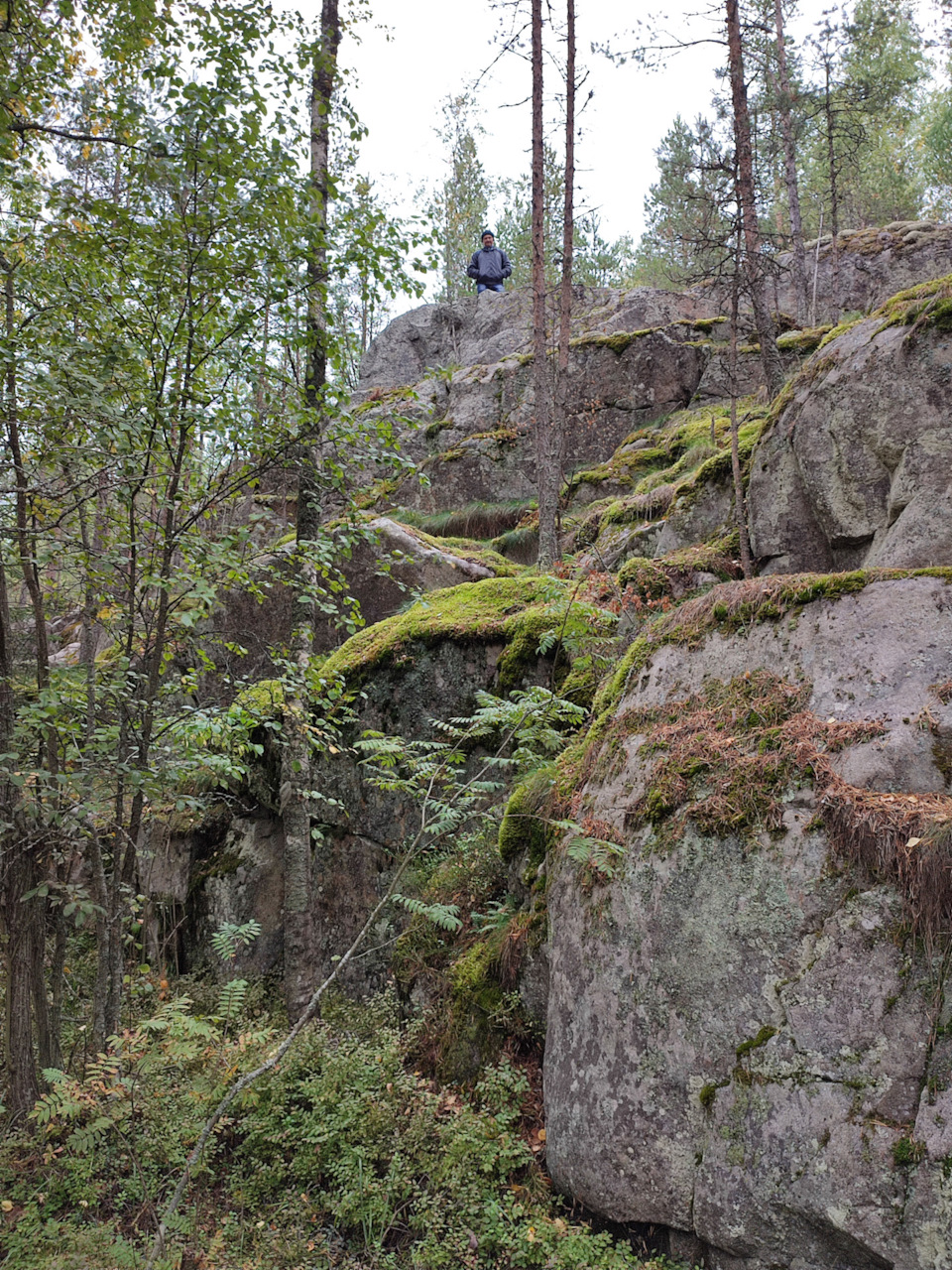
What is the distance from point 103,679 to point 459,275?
3050 centimetres

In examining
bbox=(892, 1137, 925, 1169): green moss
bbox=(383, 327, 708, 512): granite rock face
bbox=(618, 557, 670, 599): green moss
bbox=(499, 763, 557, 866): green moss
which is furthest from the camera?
bbox=(383, 327, 708, 512): granite rock face

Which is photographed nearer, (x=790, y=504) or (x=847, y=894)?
(x=847, y=894)

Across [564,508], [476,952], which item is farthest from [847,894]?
[564,508]

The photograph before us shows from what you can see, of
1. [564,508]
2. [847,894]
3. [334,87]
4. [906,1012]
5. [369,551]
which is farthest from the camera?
[564,508]

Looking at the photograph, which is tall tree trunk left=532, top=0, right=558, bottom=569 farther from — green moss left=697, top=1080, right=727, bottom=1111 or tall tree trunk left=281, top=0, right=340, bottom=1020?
green moss left=697, top=1080, right=727, bottom=1111

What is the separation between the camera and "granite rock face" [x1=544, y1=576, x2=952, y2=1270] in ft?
9.57

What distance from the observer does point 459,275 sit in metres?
31.1

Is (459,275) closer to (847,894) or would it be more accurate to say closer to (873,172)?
(873,172)

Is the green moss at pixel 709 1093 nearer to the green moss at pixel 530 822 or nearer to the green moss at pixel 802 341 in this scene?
the green moss at pixel 530 822

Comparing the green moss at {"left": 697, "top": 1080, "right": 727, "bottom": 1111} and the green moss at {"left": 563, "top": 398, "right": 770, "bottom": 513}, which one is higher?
the green moss at {"left": 563, "top": 398, "right": 770, "bottom": 513}

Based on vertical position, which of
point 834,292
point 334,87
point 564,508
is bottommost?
point 564,508

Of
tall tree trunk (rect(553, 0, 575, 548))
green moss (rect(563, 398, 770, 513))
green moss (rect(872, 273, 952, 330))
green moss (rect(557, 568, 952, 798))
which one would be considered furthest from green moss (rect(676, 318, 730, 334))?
green moss (rect(557, 568, 952, 798))

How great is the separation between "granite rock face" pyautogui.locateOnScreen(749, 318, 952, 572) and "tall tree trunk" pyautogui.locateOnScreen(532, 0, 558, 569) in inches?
183

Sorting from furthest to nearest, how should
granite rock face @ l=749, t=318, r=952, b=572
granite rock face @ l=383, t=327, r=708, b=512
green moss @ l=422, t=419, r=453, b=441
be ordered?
green moss @ l=422, t=419, r=453, b=441
granite rock face @ l=383, t=327, r=708, b=512
granite rock face @ l=749, t=318, r=952, b=572
